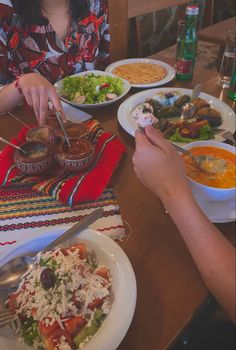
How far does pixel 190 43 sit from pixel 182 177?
1099 millimetres

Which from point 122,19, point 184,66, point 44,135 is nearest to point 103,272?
point 44,135

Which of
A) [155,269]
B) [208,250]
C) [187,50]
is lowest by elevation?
[155,269]

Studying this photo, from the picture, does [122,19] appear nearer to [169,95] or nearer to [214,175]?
[169,95]

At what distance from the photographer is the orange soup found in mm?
822

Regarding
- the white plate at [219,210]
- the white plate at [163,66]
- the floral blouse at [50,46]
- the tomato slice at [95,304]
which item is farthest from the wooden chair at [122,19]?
the tomato slice at [95,304]

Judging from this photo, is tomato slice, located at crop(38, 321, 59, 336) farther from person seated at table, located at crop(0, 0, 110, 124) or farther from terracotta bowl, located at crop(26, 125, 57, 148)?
person seated at table, located at crop(0, 0, 110, 124)

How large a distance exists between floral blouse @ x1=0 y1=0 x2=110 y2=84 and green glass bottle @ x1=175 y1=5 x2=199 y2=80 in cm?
49

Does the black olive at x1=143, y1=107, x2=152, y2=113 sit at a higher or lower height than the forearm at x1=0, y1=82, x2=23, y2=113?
lower

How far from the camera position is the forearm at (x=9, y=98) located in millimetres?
1236

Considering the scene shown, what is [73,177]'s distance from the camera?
3.06 ft

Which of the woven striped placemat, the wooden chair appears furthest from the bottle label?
the woven striped placemat

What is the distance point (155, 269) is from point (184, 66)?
117cm

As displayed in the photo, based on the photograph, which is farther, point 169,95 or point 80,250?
point 169,95

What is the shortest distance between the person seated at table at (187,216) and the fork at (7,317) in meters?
0.38
